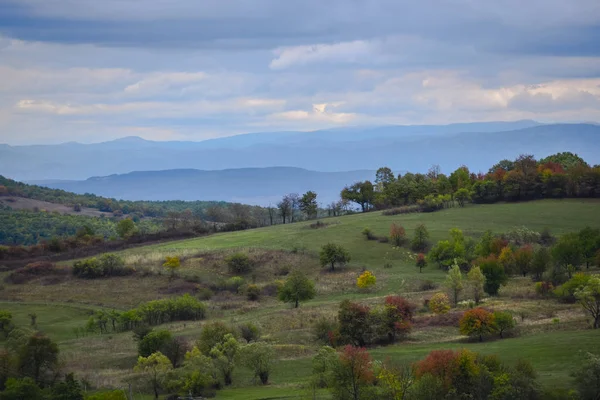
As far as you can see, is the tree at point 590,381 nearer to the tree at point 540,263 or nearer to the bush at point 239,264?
the tree at point 540,263

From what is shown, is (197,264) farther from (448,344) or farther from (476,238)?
(448,344)

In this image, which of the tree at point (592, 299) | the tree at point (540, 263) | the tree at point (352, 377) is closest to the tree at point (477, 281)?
the tree at point (540, 263)

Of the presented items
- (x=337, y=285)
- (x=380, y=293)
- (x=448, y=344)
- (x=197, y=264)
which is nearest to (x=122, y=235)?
(x=197, y=264)

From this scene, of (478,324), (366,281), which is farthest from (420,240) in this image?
(478,324)

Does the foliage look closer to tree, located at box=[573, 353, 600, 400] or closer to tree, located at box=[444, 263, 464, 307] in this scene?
tree, located at box=[444, 263, 464, 307]

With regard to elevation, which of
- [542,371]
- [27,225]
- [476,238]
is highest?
[27,225]

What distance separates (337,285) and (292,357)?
125ft

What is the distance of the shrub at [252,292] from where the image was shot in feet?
295

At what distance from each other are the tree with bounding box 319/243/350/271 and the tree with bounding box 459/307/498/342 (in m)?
46.3

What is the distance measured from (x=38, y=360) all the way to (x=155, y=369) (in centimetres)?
1035

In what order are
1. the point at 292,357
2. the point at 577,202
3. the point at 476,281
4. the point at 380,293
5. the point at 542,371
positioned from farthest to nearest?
the point at 577,202, the point at 380,293, the point at 476,281, the point at 292,357, the point at 542,371

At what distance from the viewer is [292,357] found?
55375 mm

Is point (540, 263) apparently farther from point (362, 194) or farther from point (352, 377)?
point (362, 194)

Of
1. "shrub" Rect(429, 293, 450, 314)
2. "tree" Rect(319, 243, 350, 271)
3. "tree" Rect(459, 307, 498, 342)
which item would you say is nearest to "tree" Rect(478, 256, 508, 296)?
"shrub" Rect(429, 293, 450, 314)
